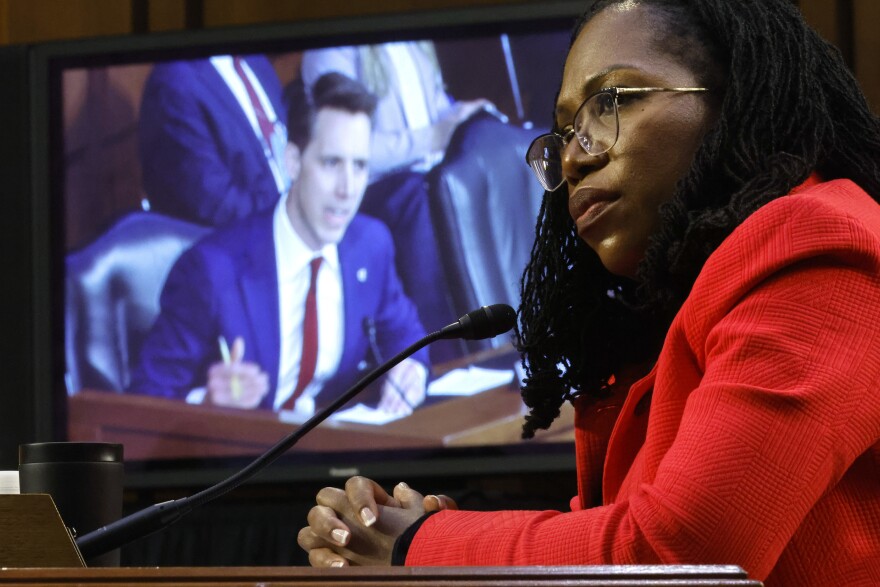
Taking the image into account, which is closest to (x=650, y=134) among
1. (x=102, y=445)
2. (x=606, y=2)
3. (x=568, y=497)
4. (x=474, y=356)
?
(x=606, y=2)

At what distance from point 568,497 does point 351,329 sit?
73 cm

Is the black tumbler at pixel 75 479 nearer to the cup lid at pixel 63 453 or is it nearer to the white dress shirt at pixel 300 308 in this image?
the cup lid at pixel 63 453

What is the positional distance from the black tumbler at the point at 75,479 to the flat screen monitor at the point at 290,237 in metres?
1.65

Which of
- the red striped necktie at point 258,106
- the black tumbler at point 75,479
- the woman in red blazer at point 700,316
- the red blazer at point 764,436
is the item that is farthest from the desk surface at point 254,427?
the red blazer at point 764,436

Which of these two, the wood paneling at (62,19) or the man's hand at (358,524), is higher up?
the wood paneling at (62,19)

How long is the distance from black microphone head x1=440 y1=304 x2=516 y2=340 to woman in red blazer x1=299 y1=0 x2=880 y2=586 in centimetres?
15

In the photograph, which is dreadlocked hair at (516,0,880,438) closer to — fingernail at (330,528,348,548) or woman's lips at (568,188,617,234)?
woman's lips at (568,188,617,234)

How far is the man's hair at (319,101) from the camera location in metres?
3.14

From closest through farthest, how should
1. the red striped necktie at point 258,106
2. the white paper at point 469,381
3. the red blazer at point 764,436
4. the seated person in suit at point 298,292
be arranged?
the red blazer at point 764,436 → the white paper at point 469,381 → the seated person in suit at point 298,292 → the red striped necktie at point 258,106

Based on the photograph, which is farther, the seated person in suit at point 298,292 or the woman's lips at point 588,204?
the seated person in suit at point 298,292

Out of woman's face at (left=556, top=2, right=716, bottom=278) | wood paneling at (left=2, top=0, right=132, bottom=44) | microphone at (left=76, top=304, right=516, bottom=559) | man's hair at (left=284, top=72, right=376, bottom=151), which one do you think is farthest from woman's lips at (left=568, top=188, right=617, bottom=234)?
wood paneling at (left=2, top=0, right=132, bottom=44)

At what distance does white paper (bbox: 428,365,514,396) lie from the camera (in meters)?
2.96

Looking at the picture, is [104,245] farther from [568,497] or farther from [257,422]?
[568,497]

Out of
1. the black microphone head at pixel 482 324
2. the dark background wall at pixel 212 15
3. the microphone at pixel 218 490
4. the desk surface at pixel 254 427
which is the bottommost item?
the desk surface at pixel 254 427
